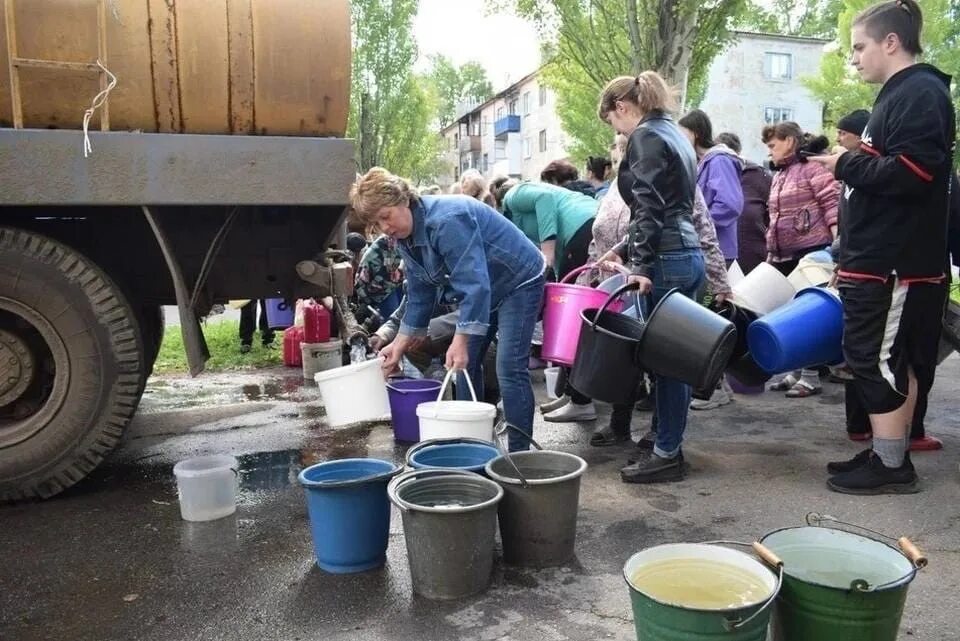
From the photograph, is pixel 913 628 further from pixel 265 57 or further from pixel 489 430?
pixel 265 57

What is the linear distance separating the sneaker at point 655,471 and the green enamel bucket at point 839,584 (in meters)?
1.79

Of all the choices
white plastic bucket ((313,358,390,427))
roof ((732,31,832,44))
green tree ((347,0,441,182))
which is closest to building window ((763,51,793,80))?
roof ((732,31,832,44))

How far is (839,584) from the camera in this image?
2141 millimetres

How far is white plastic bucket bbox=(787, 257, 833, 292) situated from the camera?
14.9 feet

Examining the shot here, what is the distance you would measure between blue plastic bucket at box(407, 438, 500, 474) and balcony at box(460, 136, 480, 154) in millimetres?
64944

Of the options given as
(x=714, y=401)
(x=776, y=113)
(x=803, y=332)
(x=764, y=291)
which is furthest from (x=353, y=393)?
(x=776, y=113)

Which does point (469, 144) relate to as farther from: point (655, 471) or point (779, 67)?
point (655, 471)

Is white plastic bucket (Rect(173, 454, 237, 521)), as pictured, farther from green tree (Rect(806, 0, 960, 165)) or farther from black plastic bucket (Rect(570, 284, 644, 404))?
green tree (Rect(806, 0, 960, 165))

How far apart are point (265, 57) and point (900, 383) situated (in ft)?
11.0

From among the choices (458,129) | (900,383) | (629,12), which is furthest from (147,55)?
(458,129)

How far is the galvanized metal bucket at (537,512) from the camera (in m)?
2.95

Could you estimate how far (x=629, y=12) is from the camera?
12.0m

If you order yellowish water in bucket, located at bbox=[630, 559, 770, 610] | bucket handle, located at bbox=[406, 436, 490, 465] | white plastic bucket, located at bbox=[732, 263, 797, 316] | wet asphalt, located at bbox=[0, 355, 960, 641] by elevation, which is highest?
white plastic bucket, located at bbox=[732, 263, 797, 316]

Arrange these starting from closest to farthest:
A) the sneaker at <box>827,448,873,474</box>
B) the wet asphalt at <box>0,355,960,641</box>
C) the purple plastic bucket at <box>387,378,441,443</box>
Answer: the wet asphalt at <box>0,355,960,641</box>, the sneaker at <box>827,448,873,474</box>, the purple plastic bucket at <box>387,378,441,443</box>
